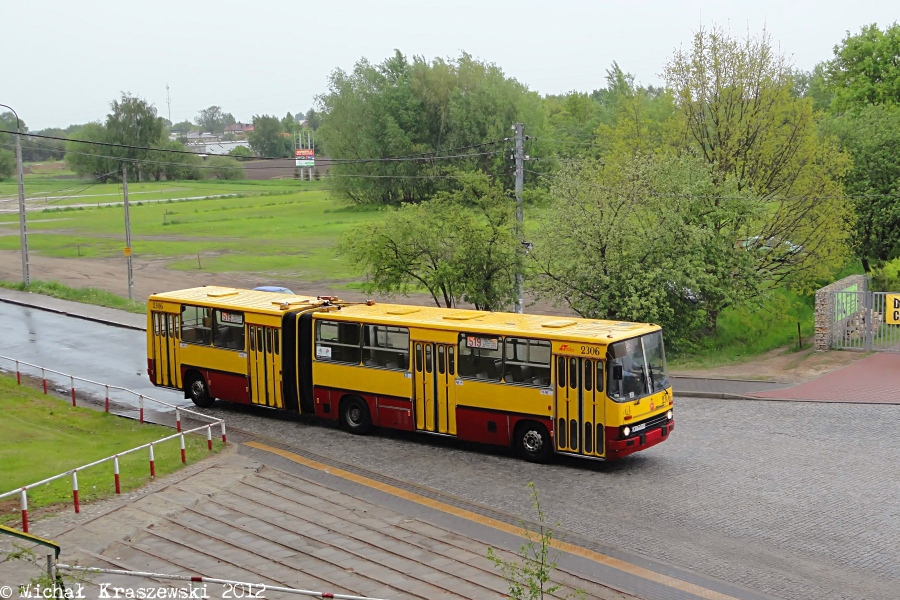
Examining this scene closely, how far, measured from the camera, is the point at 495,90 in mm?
87125

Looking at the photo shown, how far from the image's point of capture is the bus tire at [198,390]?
78.5ft

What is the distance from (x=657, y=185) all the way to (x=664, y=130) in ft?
32.6

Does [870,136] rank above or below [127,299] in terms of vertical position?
above

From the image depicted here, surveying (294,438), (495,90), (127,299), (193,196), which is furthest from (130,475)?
(193,196)

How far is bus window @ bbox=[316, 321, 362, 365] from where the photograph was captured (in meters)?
20.9

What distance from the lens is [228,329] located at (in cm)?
2319

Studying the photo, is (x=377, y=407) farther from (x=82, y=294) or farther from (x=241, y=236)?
(x=241, y=236)

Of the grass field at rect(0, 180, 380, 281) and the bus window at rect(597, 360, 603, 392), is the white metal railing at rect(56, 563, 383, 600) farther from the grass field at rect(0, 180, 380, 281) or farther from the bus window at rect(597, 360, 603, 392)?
the grass field at rect(0, 180, 380, 281)

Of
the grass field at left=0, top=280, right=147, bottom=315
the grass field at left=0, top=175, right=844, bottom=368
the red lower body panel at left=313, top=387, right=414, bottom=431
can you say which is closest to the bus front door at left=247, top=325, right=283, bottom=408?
the red lower body panel at left=313, top=387, right=414, bottom=431

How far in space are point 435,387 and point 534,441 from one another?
2508 millimetres

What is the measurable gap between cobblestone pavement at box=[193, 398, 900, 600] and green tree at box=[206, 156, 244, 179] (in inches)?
5273

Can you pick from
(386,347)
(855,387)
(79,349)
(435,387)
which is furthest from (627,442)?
(79,349)

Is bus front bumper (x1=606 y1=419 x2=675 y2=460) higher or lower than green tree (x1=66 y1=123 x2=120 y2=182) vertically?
lower

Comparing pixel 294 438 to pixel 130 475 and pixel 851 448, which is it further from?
pixel 851 448
